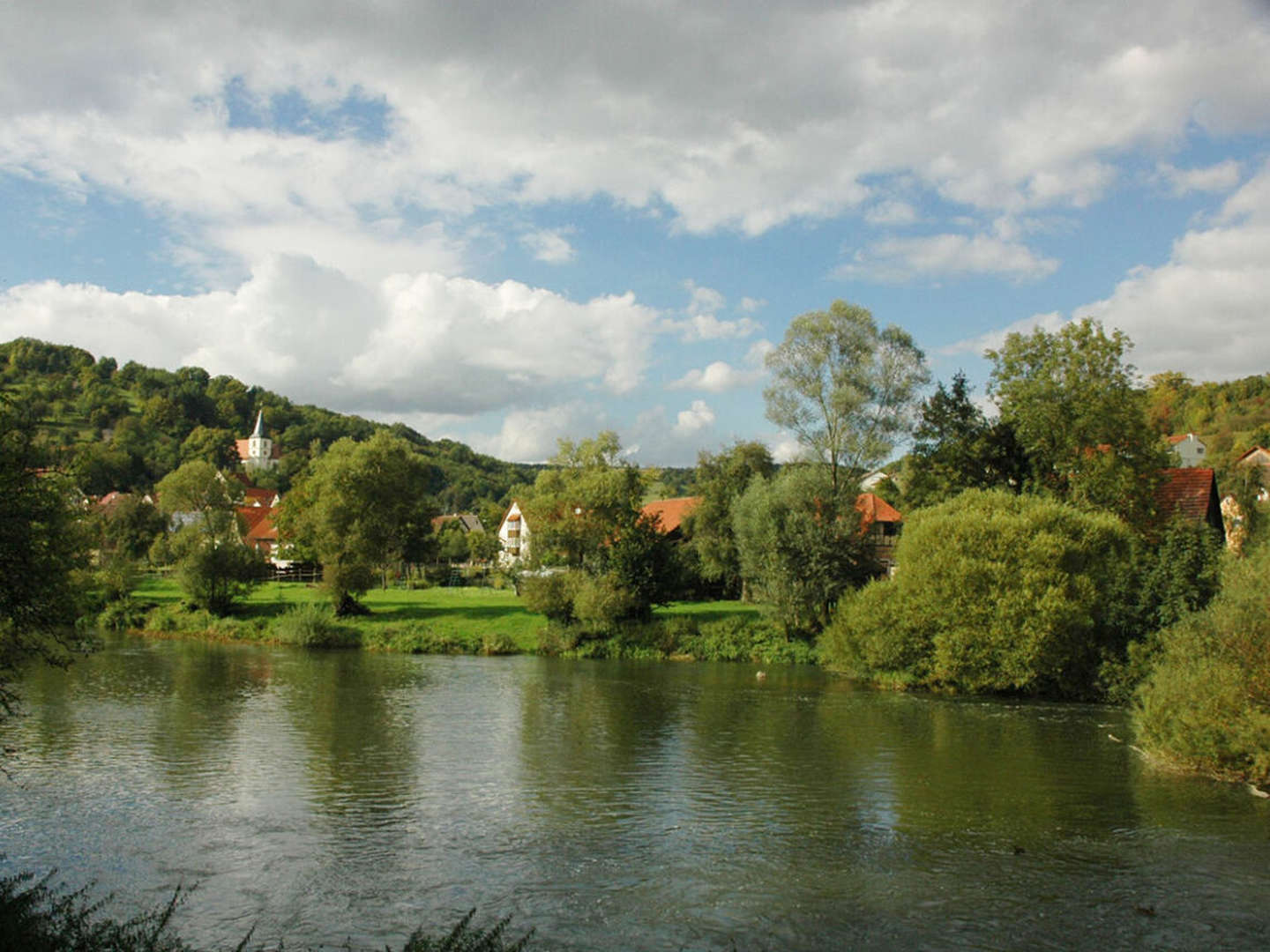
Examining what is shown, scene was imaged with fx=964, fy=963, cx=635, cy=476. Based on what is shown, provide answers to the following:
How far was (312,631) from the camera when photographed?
45.6 metres

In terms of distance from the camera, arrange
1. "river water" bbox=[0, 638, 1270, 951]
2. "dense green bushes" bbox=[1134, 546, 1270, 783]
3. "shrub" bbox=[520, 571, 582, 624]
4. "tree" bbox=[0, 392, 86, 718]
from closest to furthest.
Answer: "river water" bbox=[0, 638, 1270, 951] < "tree" bbox=[0, 392, 86, 718] < "dense green bushes" bbox=[1134, 546, 1270, 783] < "shrub" bbox=[520, 571, 582, 624]

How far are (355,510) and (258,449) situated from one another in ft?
434

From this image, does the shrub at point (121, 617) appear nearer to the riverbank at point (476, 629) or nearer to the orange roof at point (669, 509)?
the riverbank at point (476, 629)

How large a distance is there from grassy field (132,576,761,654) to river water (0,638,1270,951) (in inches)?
609

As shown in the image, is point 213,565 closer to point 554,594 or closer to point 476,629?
point 476,629

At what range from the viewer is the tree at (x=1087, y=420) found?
38.0 meters

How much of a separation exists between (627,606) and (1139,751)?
80.2 feet

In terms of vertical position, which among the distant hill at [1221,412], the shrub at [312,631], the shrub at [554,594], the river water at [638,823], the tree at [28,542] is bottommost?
the river water at [638,823]

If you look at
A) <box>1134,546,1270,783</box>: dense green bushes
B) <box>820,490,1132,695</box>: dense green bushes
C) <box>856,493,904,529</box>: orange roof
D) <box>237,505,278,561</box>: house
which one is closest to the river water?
<box>1134,546,1270,783</box>: dense green bushes

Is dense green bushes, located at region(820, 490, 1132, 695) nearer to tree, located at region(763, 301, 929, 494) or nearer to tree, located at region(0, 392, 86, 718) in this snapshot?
tree, located at region(763, 301, 929, 494)

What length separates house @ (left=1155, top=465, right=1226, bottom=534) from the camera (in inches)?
1655

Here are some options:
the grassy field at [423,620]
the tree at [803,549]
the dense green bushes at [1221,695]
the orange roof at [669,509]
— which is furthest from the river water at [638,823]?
the orange roof at [669,509]

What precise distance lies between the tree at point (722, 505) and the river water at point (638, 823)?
23.7 meters

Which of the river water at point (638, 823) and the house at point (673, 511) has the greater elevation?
the house at point (673, 511)
